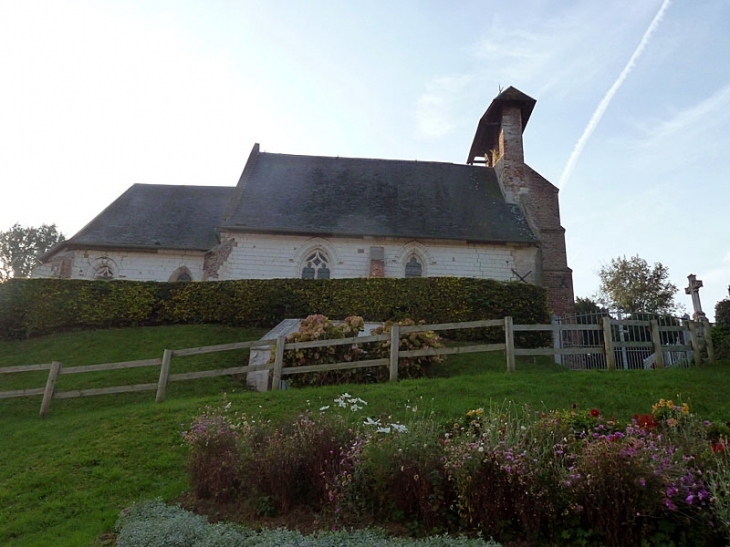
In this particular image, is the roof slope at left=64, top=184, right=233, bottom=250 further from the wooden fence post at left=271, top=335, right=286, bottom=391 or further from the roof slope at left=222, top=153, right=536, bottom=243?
the wooden fence post at left=271, top=335, right=286, bottom=391

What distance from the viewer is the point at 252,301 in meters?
16.2

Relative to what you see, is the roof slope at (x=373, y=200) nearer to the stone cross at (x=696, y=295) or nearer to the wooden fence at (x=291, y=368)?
the stone cross at (x=696, y=295)

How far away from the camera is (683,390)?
8.34 meters

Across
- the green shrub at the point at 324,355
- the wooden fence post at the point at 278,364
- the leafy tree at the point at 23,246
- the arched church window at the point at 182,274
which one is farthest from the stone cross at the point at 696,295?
the leafy tree at the point at 23,246

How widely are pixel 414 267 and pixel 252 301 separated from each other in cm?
706

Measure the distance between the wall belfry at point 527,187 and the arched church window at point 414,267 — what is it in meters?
3.84

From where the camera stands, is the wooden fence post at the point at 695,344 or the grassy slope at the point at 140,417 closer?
the grassy slope at the point at 140,417

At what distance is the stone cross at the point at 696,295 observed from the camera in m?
15.7

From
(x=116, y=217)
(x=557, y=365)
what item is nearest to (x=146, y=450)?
(x=557, y=365)

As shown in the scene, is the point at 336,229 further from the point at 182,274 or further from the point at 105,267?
the point at 105,267

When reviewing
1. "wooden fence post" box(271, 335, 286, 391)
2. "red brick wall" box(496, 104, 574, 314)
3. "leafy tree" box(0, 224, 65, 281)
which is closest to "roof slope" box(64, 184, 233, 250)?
"wooden fence post" box(271, 335, 286, 391)

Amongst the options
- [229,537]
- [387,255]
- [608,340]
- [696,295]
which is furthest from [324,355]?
[696,295]

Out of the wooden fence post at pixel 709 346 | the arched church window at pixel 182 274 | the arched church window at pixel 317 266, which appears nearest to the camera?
the wooden fence post at pixel 709 346

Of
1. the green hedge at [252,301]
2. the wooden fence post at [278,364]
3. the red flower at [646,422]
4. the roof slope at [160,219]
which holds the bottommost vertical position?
the red flower at [646,422]
